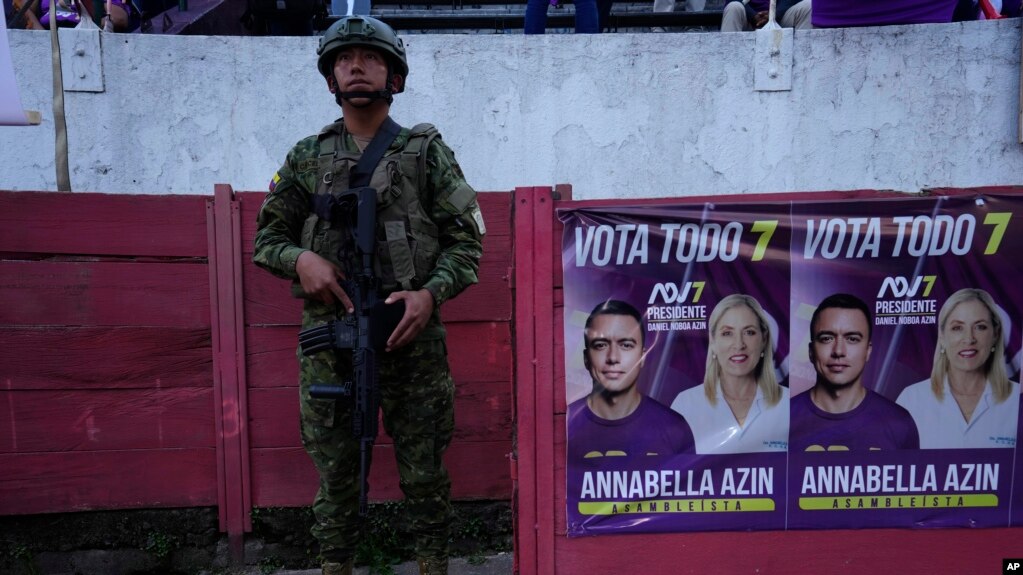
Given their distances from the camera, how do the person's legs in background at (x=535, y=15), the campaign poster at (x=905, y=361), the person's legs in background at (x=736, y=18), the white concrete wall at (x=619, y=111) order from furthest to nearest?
the person's legs in background at (x=736, y=18), the person's legs in background at (x=535, y=15), the white concrete wall at (x=619, y=111), the campaign poster at (x=905, y=361)

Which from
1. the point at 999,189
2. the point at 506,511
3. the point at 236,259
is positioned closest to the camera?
the point at 999,189

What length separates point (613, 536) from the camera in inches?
103

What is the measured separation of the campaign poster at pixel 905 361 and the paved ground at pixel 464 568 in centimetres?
149

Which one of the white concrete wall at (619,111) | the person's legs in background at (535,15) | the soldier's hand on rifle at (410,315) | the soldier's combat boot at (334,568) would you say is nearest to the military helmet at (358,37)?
the soldier's hand on rifle at (410,315)

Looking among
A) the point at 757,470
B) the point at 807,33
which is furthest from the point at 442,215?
the point at 807,33

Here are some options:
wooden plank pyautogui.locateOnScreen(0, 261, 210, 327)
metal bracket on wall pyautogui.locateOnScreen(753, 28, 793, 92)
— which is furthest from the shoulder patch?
metal bracket on wall pyautogui.locateOnScreen(753, 28, 793, 92)

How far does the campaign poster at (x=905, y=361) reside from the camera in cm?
251

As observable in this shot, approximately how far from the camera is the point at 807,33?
4168mm

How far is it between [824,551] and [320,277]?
2.04 m

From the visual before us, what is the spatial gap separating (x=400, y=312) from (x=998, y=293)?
6.84ft

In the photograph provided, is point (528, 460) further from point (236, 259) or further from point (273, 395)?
point (236, 259)

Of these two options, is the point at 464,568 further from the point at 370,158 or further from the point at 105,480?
the point at 370,158

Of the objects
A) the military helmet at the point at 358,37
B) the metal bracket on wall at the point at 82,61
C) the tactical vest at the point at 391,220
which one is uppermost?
the metal bracket on wall at the point at 82,61

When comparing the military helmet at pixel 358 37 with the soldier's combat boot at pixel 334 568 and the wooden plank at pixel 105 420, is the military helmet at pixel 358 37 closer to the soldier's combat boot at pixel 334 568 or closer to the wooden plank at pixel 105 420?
the wooden plank at pixel 105 420
